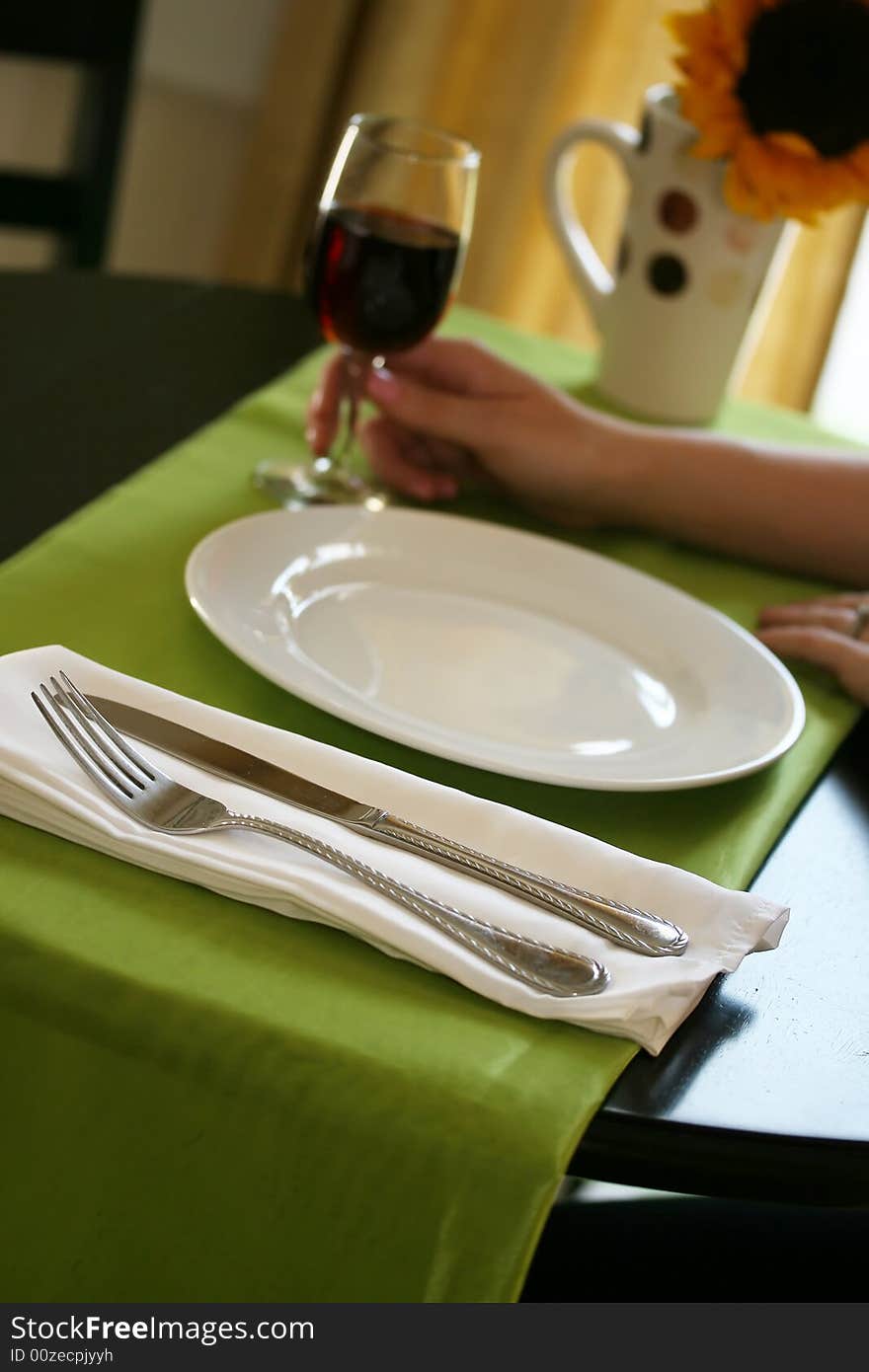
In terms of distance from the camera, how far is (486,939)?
1.76 feet

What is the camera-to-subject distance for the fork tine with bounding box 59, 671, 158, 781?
583 mm

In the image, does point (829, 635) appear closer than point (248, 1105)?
No

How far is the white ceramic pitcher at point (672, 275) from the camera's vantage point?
Answer: 1.19 meters

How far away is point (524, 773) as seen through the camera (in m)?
0.63

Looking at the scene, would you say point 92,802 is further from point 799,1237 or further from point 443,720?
point 799,1237

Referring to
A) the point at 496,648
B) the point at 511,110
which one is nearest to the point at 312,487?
the point at 496,648

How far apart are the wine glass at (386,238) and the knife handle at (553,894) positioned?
433 millimetres

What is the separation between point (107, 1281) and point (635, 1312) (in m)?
0.25

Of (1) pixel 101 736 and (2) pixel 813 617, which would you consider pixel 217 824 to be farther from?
(2) pixel 813 617

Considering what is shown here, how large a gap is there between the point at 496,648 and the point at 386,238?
30 cm

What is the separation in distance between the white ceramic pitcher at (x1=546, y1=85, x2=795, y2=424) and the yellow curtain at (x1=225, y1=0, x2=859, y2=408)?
46.9 inches

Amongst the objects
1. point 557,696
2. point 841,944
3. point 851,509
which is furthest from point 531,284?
point 841,944

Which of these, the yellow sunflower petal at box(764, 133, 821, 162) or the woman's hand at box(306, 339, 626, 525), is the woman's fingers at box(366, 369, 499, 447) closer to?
the woman's hand at box(306, 339, 626, 525)

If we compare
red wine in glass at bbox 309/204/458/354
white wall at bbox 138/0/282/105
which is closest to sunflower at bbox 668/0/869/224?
red wine in glass at bbox 309/204/458/354
